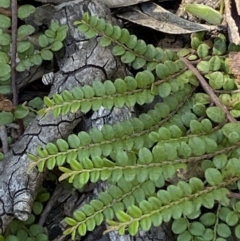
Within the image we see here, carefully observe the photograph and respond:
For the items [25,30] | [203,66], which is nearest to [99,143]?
[203,66]

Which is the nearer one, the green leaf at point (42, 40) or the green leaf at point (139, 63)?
the green leaf at point (139, 63)

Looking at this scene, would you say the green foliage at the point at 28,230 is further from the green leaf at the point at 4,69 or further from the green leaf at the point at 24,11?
the green leaf at the point at 24,11

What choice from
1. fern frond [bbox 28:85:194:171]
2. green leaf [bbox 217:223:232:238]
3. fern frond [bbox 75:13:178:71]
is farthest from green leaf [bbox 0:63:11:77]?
green leaf [bbox 217:223:232:238]

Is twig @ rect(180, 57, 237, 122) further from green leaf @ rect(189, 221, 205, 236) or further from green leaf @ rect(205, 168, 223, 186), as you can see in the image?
green leaf @ rect(189, 221, 205, 236)

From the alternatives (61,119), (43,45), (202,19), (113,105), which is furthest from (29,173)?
(202,19)

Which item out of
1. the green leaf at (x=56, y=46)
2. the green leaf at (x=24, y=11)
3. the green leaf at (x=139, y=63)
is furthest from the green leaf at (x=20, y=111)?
the green leaf at (x=139, y=63)

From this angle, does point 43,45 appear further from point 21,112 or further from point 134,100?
point 134,100
